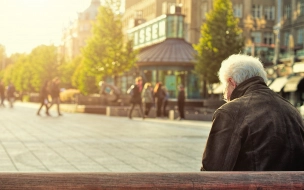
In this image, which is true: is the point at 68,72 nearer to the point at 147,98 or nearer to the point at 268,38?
the point at 268,38

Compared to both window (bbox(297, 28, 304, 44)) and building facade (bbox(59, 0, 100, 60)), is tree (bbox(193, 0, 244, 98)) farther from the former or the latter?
building facade (bbox(59, 0, 100, 60))

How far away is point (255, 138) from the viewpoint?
3914 millimetres

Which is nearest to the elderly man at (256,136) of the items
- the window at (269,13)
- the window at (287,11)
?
the window at (287,11)

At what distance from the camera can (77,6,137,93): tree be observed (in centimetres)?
4616

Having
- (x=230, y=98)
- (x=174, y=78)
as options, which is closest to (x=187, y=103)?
(x=174, y=78)

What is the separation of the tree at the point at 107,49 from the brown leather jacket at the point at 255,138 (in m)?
42.2

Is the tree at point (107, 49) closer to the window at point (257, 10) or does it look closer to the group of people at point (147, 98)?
the group of people at point (147, 98)

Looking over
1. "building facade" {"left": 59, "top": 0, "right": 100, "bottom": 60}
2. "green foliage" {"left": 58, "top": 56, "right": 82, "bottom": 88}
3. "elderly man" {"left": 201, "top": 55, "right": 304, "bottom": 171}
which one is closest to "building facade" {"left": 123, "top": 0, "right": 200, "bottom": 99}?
"green foliage" {"left": 58, "top": 56, "right": 82, "bottom": 88}

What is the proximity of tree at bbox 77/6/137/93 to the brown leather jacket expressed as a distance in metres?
42.2

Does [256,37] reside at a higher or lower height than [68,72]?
higher

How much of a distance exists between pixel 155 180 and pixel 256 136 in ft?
4.00

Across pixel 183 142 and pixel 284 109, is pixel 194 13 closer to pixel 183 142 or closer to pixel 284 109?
pixel 183 142

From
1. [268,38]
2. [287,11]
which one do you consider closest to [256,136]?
[287,11]

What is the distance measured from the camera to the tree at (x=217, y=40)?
4131 cm
